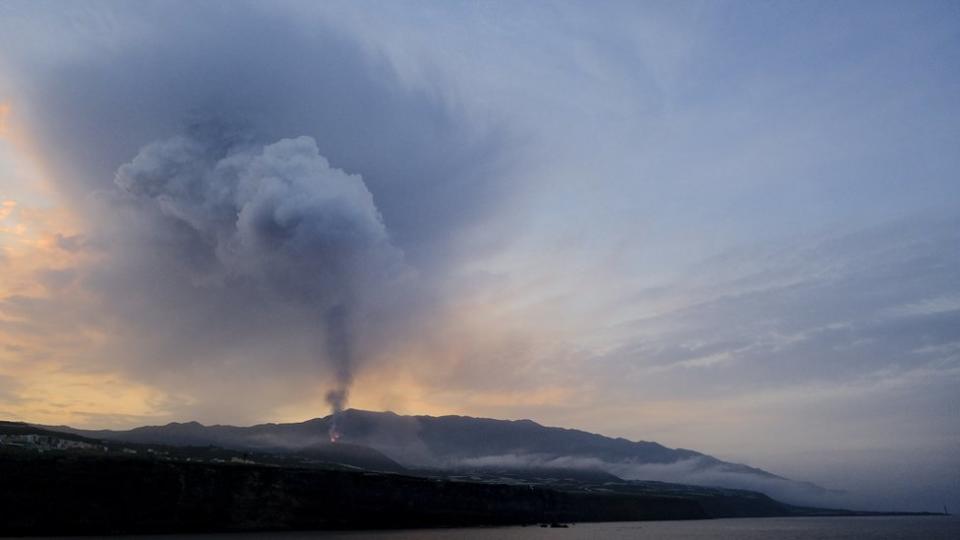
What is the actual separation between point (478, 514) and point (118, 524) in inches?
3955

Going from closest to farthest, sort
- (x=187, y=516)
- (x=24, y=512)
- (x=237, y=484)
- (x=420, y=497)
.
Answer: (x=24, y=512)
(x=187, y=516)
(x=237, y=484)
(x=420, y=497)

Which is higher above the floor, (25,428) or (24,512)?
(25,428)

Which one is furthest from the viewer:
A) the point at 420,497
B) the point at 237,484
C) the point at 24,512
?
the point at 420,497

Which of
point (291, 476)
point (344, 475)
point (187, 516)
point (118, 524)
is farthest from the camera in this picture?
point (344, 475)

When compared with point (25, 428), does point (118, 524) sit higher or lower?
lower

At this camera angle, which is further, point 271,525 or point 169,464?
point 271,525

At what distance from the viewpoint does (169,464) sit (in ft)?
419

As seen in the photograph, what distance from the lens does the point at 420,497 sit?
173 m

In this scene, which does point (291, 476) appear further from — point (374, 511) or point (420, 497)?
point (420, 497)

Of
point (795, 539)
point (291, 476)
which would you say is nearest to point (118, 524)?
point (291, 476)

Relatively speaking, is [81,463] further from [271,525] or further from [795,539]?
[795,539]

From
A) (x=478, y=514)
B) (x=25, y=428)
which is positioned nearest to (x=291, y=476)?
(x=478, y=514)

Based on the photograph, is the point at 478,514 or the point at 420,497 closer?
the point at 420,497

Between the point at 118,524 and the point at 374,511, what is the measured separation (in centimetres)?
5889
